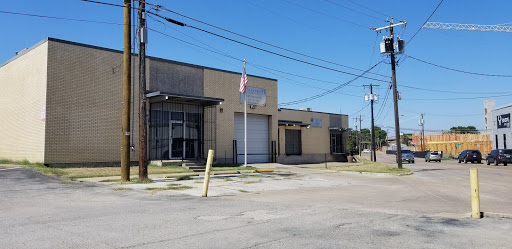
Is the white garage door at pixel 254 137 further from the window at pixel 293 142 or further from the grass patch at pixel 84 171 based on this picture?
the grass patch at pixel 84 171

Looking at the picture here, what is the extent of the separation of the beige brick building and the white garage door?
3.0 inches

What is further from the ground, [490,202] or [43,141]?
[43,141]

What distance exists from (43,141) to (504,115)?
56.1 metres

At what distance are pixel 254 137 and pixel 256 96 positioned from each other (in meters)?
3.24

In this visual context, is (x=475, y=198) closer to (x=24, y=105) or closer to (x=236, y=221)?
(x=236, y=221)

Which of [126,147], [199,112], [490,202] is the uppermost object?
[199,112]

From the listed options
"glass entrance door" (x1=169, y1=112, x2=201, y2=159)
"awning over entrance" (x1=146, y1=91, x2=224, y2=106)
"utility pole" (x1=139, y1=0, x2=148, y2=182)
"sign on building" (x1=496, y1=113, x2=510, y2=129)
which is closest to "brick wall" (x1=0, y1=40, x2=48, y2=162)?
"awning over entrance" (x1=146, y1=91, x2=224, y2=106)

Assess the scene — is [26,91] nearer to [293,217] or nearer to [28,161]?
[28,161]

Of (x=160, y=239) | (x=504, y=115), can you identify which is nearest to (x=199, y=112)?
(x=160, y=239)

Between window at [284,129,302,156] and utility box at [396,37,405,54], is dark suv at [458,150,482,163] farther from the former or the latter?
utility box at [396,37,405,54]

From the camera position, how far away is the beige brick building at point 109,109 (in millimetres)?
20625

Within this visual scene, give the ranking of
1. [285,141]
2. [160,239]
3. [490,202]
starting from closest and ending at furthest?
[160,239] < [490,202] < [285,141]

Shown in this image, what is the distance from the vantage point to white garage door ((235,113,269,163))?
30172 mm

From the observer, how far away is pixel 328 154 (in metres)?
41.1
